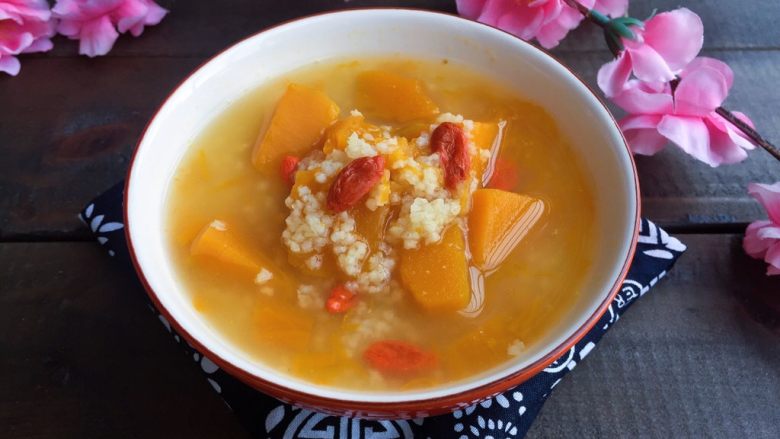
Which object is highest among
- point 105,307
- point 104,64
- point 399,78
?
point 399,78

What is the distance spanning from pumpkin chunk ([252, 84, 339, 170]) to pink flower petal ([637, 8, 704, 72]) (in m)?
0.91

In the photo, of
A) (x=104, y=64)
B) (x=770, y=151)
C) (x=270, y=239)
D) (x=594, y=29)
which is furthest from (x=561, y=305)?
(x=104, y=64)

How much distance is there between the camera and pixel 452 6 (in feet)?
8.34

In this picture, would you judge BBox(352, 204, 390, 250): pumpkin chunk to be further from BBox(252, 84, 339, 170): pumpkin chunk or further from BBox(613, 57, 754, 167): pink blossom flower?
BBox(613, 57, 754, 167): pink blossom flower

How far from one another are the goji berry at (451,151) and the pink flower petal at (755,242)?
0.86 metres

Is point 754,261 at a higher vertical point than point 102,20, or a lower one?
lower

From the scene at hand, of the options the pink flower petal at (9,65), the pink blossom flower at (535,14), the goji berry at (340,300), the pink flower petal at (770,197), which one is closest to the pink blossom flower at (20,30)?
the pink flower petal at (9,65)

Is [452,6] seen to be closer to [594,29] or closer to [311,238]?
[594,29]

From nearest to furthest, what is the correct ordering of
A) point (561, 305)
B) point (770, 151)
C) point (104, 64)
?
point (561, 305) < point (770, 151) < point (104, 64)

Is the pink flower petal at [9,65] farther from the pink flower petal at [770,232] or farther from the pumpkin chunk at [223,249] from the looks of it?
the pink flower petal at [770,232]

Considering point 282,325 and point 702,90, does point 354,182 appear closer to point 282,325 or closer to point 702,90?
point 282,325

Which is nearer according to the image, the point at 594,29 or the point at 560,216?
the point at 560,216

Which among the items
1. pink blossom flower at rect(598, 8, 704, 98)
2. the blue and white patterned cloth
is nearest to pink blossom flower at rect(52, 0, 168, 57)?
the blue and white patterned cloth

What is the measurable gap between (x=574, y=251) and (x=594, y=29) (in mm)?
1202
